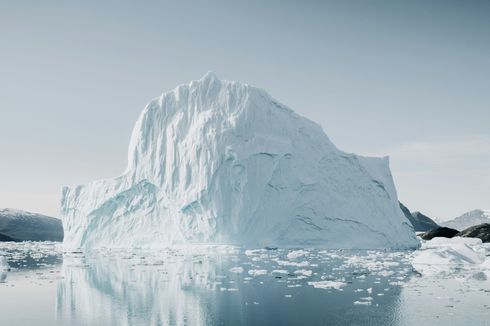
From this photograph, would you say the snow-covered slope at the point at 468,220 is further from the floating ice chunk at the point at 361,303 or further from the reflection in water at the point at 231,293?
the floating ice chunk at the point at 361,303

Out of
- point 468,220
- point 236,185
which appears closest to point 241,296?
point 236,185

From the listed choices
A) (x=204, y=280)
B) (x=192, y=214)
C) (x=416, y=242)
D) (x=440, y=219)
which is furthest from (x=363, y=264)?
(x=440, y=219)

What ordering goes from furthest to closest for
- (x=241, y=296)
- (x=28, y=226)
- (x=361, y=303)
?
(x=28, y=226)
(x=241, y=296)
(x=361, y=303)

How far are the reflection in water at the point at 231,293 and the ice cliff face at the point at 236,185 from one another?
817cm

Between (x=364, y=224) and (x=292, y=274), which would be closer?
(x=292, y=274)

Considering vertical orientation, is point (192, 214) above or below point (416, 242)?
above

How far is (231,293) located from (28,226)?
3448 inches

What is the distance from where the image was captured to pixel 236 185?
103 ft

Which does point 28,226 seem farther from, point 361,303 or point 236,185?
point 361,303

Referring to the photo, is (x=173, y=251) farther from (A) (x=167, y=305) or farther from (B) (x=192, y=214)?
(A) (x=167, y=305)

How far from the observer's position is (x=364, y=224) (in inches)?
1268

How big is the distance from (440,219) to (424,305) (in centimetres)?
11586

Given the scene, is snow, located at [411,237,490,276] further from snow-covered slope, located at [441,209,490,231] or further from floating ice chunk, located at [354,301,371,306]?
snow-covered slope, located at [441,209,490,231]

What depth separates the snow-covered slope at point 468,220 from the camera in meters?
124
